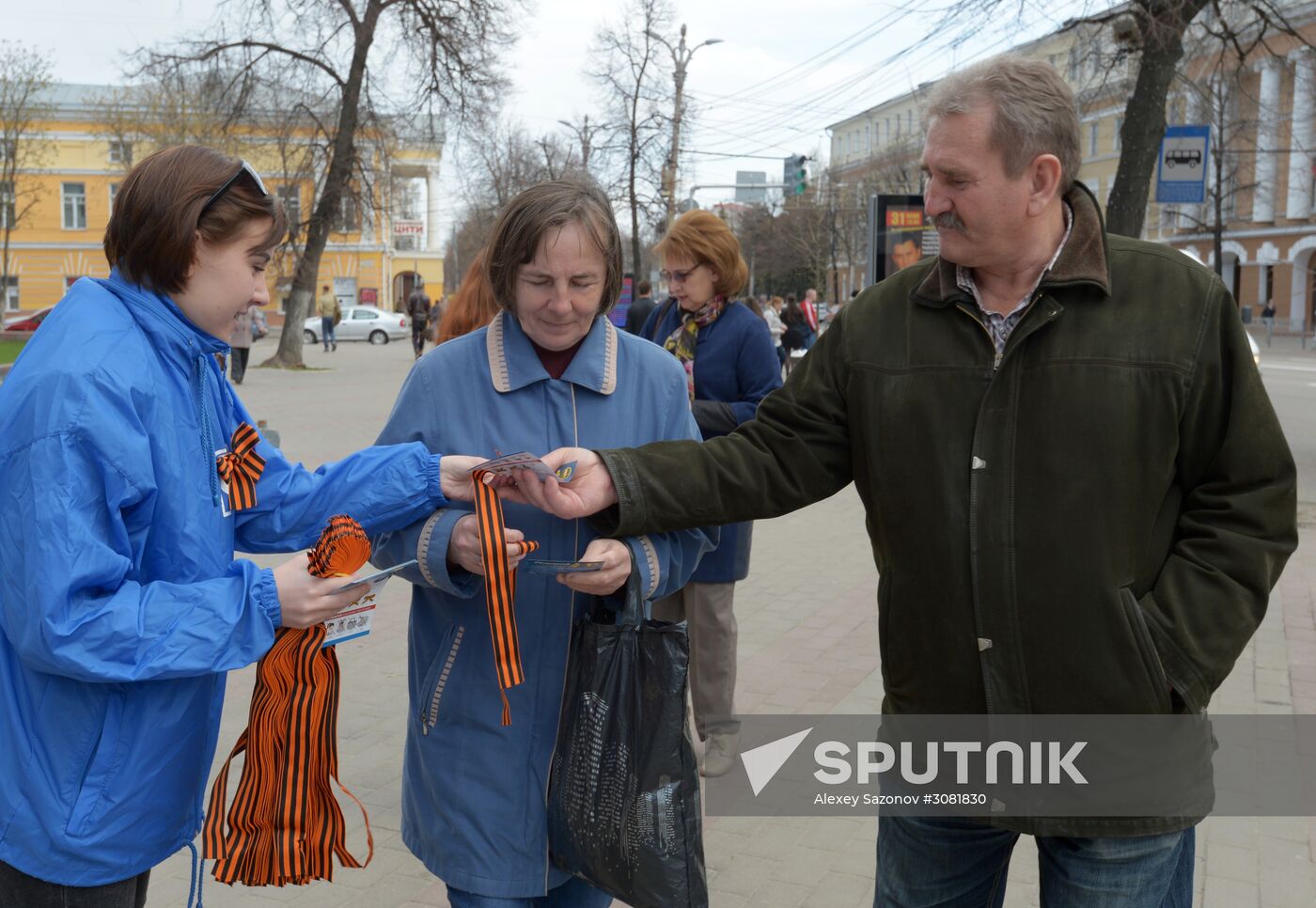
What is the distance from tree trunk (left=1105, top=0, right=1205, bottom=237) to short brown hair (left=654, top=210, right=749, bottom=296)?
9.10 m

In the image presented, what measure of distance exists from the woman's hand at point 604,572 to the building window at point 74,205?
6643 cm

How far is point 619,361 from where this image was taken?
2.56 m

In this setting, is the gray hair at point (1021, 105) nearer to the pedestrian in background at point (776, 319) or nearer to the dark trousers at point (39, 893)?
the dark trousers at point (39, 893)

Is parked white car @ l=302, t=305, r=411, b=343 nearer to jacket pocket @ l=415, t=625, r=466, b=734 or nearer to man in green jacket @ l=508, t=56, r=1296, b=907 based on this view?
jacket pocket @ l=415, t=625, r=466, b=734

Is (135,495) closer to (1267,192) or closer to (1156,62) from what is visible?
(1156,62)

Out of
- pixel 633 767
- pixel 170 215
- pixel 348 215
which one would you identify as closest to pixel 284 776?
pixel 633 767

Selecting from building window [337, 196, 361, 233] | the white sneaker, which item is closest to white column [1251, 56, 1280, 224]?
building window [337, 196, 361, 233]

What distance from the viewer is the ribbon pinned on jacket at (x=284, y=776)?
219cm

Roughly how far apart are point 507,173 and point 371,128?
2245 cm

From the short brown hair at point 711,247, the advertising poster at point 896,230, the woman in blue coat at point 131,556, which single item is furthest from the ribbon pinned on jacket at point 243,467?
the advertising poster at point 896,230

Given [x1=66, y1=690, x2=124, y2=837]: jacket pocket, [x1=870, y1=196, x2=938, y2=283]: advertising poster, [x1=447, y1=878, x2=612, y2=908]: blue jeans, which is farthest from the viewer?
[x1=870, y1=196, x2=938, y2=283]: advertising poster

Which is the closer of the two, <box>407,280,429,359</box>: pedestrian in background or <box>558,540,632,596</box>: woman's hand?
<box>558,540,632,596</box>: woman's hand

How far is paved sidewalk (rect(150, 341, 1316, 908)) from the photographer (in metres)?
3.92

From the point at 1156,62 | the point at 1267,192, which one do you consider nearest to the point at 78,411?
the point at 1156,62
